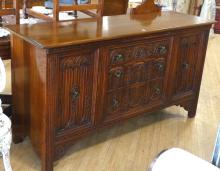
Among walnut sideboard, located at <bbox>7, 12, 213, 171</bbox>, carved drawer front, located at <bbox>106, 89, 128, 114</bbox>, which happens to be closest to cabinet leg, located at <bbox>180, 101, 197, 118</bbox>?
walnut sideboard, located at <bbox>7, 12, 213, 171</bbox>

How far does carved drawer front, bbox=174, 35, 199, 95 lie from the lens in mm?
2570

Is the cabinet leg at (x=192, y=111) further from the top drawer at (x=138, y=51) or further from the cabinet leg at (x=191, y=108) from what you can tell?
the top drawer at (x=138, y=51)

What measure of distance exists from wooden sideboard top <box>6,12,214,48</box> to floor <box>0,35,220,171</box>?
0.82 meters

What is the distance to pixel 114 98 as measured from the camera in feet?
7.40

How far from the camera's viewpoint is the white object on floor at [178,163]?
4.72ft

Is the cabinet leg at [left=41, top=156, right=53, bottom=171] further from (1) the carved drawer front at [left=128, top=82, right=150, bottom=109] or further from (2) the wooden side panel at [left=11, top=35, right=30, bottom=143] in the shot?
(1) the carved drawer front at [left=128, top=82, right=150, bottom=109]

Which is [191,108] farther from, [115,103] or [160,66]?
[115,103]

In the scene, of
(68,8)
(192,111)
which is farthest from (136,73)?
(192,111)

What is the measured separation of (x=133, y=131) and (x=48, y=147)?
88 centimetres

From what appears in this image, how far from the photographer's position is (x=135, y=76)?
7.60 feet

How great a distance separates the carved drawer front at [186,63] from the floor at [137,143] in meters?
0.32

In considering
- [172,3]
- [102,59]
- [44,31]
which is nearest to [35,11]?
[44,31]

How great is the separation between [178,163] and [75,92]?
80 centimetres

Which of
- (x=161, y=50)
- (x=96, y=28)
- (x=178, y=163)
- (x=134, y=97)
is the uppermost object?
(x=96, y=28)
